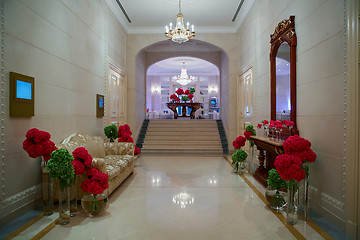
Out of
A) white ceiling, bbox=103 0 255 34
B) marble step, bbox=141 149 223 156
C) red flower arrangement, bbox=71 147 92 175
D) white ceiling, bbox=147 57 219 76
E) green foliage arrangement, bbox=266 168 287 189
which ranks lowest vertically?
marble step, bbox=141 149 223 156

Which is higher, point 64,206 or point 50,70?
point 50,70

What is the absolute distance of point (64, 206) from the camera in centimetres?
281

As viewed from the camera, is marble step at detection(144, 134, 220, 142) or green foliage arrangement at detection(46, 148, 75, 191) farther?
marble step at detection(144, 134, 220, 142)

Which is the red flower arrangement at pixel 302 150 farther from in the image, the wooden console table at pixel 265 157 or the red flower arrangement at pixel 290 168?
the wooden console table at pixel 265 157

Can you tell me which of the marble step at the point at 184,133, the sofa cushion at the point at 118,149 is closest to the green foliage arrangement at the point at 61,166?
the sofa cushion at the point at 118,149

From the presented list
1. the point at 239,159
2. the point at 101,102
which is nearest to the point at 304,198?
the point at 239,159

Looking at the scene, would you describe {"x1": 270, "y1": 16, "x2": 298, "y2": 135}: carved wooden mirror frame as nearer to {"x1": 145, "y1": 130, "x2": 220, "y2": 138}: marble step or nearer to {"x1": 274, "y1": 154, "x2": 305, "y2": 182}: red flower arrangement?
{"x1": 274, "y1": 154, "x2": 305, "y2": 182}: red flower arrangement

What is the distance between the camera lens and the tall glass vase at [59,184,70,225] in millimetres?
2754

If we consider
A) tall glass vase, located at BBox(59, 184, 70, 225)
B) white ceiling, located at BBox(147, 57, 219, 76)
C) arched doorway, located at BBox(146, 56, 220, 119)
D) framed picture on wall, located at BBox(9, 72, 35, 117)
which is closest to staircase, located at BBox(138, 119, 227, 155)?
white ceiling, located at BBox(147, 57, 219, 76)

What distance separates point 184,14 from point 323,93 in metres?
5.24

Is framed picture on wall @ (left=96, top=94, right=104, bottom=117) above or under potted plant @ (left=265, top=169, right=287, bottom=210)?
above

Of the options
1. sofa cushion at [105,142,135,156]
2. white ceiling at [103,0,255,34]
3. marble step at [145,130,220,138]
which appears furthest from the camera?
marble step at [145,130,220,138]

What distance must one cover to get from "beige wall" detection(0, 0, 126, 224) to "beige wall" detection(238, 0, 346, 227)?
12.6ft

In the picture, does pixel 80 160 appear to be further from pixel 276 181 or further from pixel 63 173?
pixel 276 181
